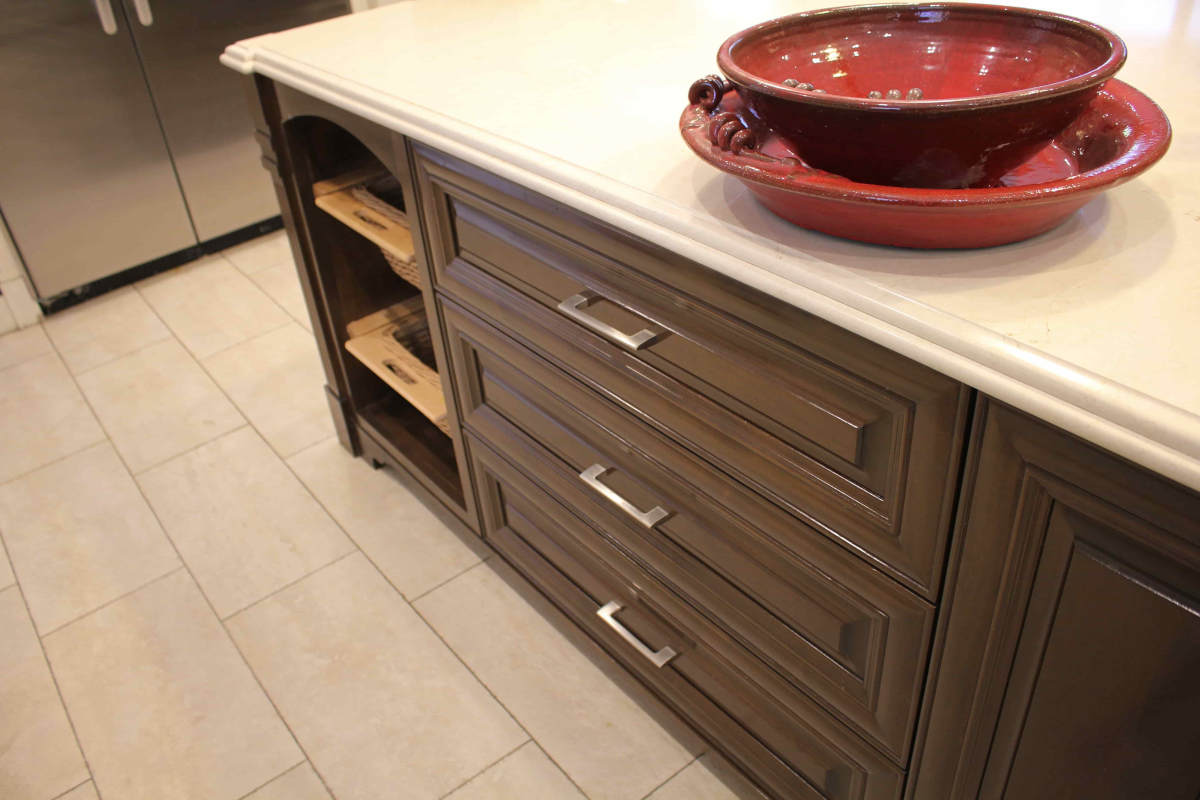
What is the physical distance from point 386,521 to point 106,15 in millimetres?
1572

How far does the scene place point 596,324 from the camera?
1.08 metres

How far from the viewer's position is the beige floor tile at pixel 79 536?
1792 mm

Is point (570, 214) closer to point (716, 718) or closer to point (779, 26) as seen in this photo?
point (779, 26)

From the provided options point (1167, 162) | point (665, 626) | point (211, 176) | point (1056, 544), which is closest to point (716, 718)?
point (665, 626)

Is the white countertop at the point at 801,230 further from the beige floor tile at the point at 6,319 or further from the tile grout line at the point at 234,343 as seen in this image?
the beige floor tile at the point at 6,319

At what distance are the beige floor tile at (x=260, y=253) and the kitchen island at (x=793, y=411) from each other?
1.35 m

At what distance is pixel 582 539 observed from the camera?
1.37 m

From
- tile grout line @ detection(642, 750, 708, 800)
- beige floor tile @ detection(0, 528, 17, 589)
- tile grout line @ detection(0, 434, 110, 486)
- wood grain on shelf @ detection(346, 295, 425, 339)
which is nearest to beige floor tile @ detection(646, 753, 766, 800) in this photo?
tile grout line @ detection(642, 750, 708, 800)

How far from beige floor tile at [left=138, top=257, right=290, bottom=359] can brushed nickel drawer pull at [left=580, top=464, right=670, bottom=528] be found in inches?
63.4

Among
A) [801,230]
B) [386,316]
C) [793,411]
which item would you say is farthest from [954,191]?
[386,316]

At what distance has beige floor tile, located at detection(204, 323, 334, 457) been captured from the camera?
2.18m

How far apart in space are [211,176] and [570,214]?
85.6 inches

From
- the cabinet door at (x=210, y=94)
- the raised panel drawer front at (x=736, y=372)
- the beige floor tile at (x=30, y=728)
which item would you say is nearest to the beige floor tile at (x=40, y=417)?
the beige floor tile at (x=30, y=728)

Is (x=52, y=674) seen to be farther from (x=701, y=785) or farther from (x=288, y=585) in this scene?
(x=701, y=785)
